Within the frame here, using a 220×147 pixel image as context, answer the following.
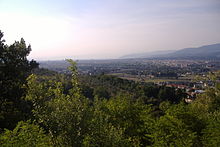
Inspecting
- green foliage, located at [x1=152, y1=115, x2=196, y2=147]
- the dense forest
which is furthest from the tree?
green foliage, located at [x1=152, y1=115, x2=196, y2=147]

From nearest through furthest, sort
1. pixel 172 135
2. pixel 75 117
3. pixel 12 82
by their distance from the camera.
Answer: pixel 75 117, pixel 172 135, pixel 12 82

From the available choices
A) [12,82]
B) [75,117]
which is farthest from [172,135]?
[12,82]

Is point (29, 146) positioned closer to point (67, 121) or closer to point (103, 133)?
point (67, 121)

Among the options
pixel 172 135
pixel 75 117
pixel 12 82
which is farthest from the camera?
pixel 12 82

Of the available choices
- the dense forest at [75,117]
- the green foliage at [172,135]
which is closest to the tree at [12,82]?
the dense forest at [75,117]

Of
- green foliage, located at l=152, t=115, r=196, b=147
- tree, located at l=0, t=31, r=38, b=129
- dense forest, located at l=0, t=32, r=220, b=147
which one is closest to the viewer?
dense forest, located at l=0, t=32, r=220, b=147

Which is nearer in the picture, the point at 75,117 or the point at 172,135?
the point at 75,117

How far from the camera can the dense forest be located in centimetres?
763

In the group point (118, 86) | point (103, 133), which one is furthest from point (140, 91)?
point (103, 133)

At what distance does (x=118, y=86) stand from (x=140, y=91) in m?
10.9

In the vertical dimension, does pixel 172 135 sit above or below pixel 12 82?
below

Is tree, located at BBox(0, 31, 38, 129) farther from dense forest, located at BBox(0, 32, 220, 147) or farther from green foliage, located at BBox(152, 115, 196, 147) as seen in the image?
green foliage, located at BBox(152, 115, 196, 147)

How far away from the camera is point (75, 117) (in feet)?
24.8

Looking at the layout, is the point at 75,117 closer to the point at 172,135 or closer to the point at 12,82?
the point at 172,135
